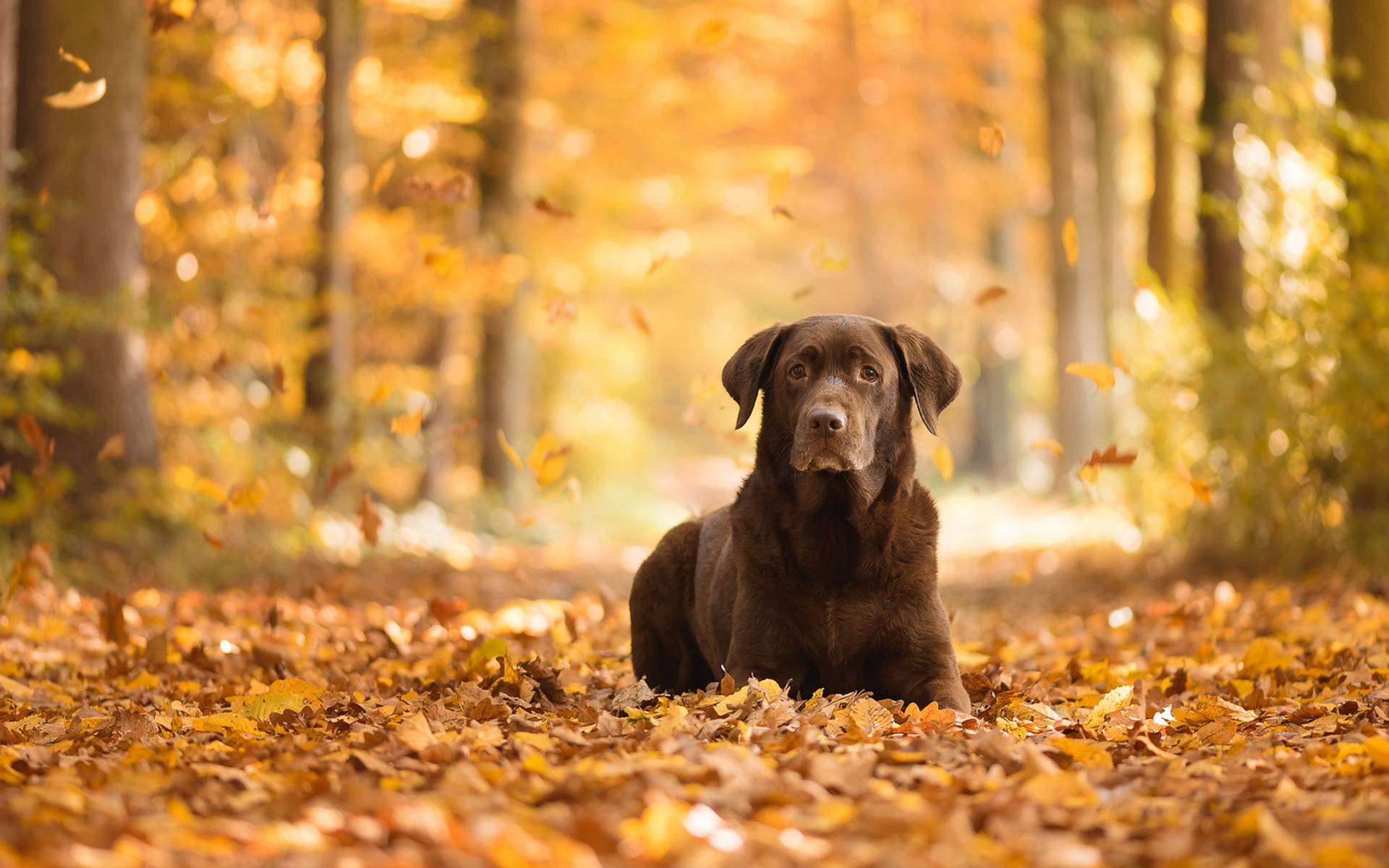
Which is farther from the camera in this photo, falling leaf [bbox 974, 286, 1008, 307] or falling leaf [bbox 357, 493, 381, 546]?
falling leaf [bbox 357, 493, 381, 546]

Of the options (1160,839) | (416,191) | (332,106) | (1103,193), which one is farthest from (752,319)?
(1160,839)

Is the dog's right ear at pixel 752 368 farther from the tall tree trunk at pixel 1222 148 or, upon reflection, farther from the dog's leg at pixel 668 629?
the tall tree trunk at pixel 1222 148

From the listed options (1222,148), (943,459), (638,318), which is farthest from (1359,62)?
(638,318)

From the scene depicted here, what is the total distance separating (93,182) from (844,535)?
20.6 ft

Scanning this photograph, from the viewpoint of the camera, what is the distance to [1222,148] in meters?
10.3

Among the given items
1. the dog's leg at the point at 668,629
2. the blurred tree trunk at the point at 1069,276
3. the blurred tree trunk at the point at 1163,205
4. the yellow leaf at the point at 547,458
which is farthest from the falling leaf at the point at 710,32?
the blurred tree trunk at the point at 1069,276

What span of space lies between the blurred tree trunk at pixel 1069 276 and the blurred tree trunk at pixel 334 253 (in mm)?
10125

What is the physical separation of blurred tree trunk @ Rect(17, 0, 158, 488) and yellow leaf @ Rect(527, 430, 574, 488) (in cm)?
353

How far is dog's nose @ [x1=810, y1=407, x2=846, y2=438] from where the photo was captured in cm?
418

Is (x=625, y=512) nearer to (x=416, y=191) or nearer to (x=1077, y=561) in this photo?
(x=1077, y=561)

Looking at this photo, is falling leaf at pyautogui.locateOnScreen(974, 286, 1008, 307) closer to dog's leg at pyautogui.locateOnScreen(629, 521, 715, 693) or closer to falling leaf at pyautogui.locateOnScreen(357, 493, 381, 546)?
dog's leg at pyautogui.locateOnScreen(629, 521, 715, 693)

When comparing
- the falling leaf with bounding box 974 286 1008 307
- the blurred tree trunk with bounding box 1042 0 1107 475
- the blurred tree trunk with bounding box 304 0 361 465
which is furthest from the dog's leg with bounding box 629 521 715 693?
the blurred tree trunk with bounding box 1042 0 1107 475

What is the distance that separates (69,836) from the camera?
2.60 meters

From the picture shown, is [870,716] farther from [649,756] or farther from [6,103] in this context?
[6,103]
